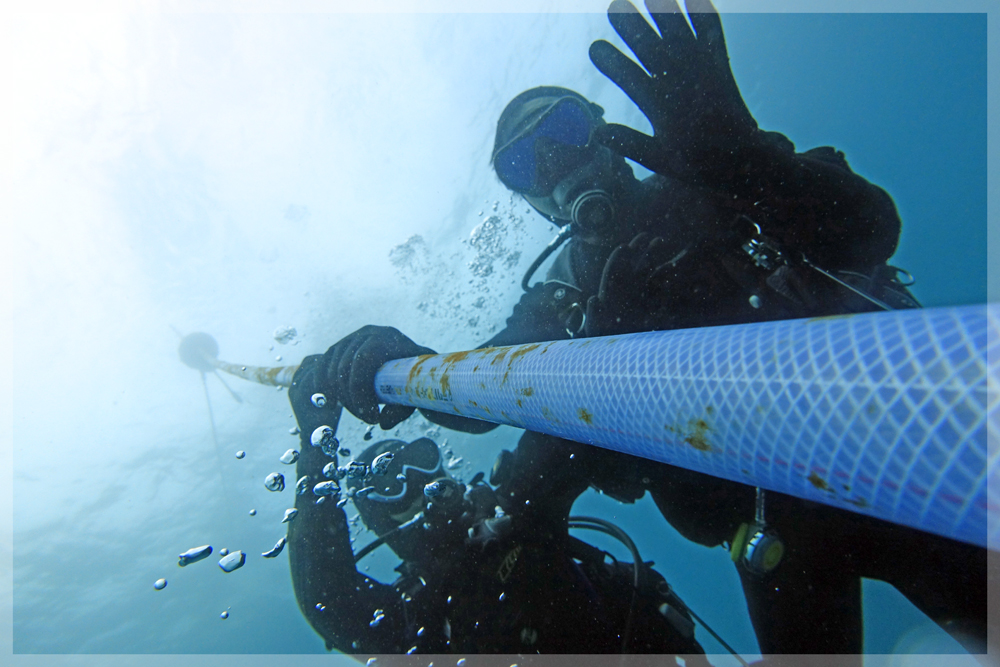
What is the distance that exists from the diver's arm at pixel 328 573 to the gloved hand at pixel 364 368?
0.28 m

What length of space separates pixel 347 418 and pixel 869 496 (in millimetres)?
16974

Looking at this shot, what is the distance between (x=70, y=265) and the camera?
11828mm

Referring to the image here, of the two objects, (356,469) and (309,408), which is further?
(356,469)

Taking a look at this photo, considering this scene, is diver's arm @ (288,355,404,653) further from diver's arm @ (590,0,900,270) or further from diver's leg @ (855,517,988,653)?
diver's leg @ (855,517,988,653)

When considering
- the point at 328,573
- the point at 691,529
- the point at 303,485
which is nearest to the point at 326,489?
the point at 303,485

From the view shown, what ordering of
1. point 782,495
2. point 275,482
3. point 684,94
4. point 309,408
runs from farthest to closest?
point 275,482 < point 309,408 < point 782,495 < point 684,94

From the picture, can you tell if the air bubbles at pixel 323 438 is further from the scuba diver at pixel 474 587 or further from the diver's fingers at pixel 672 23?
the diver's fingers at pixel 672 23

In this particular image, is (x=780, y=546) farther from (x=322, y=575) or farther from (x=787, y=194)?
(x=322, y=575)

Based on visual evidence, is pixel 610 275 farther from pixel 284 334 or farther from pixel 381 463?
pixel 284 334

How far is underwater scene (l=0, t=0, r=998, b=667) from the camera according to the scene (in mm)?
2037

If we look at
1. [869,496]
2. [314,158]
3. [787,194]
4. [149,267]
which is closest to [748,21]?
[314,158]

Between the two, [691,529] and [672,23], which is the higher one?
[672,23]

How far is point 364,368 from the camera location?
2.71 m

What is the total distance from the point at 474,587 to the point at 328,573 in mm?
1140
